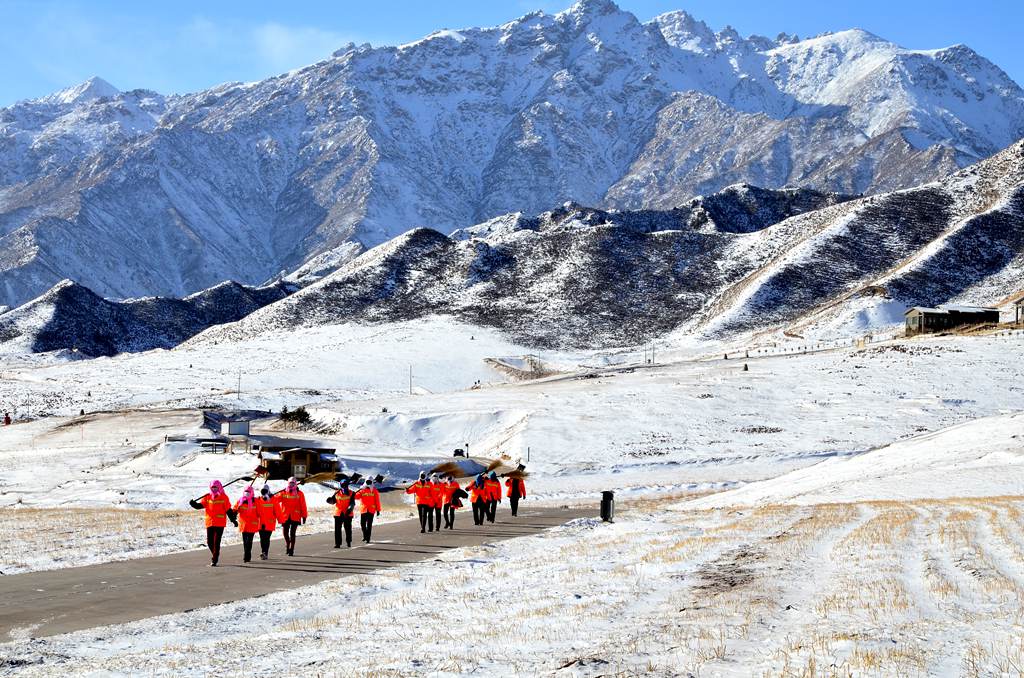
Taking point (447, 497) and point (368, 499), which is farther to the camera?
point (447, 497)

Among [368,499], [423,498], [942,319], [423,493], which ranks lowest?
[423,498]

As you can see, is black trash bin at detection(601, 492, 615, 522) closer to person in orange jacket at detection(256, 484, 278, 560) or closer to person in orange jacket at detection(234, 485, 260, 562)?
person in orange jacket at detection(256, 484, 278, 560)

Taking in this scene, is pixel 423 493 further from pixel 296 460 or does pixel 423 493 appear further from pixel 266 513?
pixel 296 460

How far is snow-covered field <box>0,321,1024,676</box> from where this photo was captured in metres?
11.4

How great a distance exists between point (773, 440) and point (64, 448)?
44.8 m

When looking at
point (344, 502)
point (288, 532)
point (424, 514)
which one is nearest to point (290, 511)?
point (288, 532)

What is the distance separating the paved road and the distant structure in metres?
85.1

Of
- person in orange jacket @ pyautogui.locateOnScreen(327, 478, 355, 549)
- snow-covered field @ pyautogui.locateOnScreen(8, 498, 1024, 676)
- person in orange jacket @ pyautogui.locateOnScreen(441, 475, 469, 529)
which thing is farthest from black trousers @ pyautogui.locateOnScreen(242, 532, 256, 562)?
person in orange jacket @ pyautogui.locateOnScreen(441, 475, 469, 529)

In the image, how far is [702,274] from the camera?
557 feet

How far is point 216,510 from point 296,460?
30.9 metres

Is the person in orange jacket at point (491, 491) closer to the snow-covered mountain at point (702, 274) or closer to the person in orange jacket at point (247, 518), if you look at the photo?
the person in orange jacket at point (247, 518)

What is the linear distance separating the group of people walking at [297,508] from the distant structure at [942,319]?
83.2 meters

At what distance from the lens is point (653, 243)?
18538cm

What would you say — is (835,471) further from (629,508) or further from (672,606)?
(672,606)
